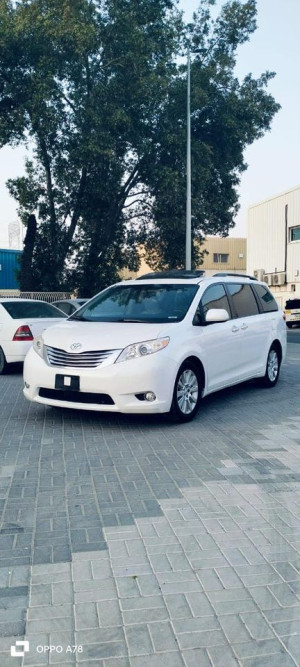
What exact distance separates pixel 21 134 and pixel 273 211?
14625 mm

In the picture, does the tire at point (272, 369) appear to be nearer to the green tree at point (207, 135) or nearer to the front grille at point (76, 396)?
the front grille at point (76, 396)

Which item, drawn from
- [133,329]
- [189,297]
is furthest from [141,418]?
[189,297]

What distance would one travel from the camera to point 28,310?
11.5 m

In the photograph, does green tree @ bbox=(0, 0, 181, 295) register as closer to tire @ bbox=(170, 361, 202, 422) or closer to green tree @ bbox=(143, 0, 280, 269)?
green tree @ bbox=(143, 0, 280, 269)

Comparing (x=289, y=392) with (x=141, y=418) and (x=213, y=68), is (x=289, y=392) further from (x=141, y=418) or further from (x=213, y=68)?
(x=213, y=68)

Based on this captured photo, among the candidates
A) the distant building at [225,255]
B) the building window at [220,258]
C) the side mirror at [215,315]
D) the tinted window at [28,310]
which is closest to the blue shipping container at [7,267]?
the tinted window at [28,310]

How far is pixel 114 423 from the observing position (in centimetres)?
684

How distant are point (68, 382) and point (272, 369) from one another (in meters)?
4.05

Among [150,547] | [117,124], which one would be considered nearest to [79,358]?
[150,547]

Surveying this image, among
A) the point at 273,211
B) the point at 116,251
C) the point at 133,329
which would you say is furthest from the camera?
the point at 273,211

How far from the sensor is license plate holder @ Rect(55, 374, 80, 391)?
6.45 m

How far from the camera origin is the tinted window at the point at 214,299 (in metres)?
7.61

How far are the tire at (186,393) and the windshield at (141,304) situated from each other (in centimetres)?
62

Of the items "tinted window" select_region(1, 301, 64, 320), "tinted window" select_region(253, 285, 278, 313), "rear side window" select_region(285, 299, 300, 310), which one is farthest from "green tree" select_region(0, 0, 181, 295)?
"tinted window" select_region(253, 285, 278, 313)
